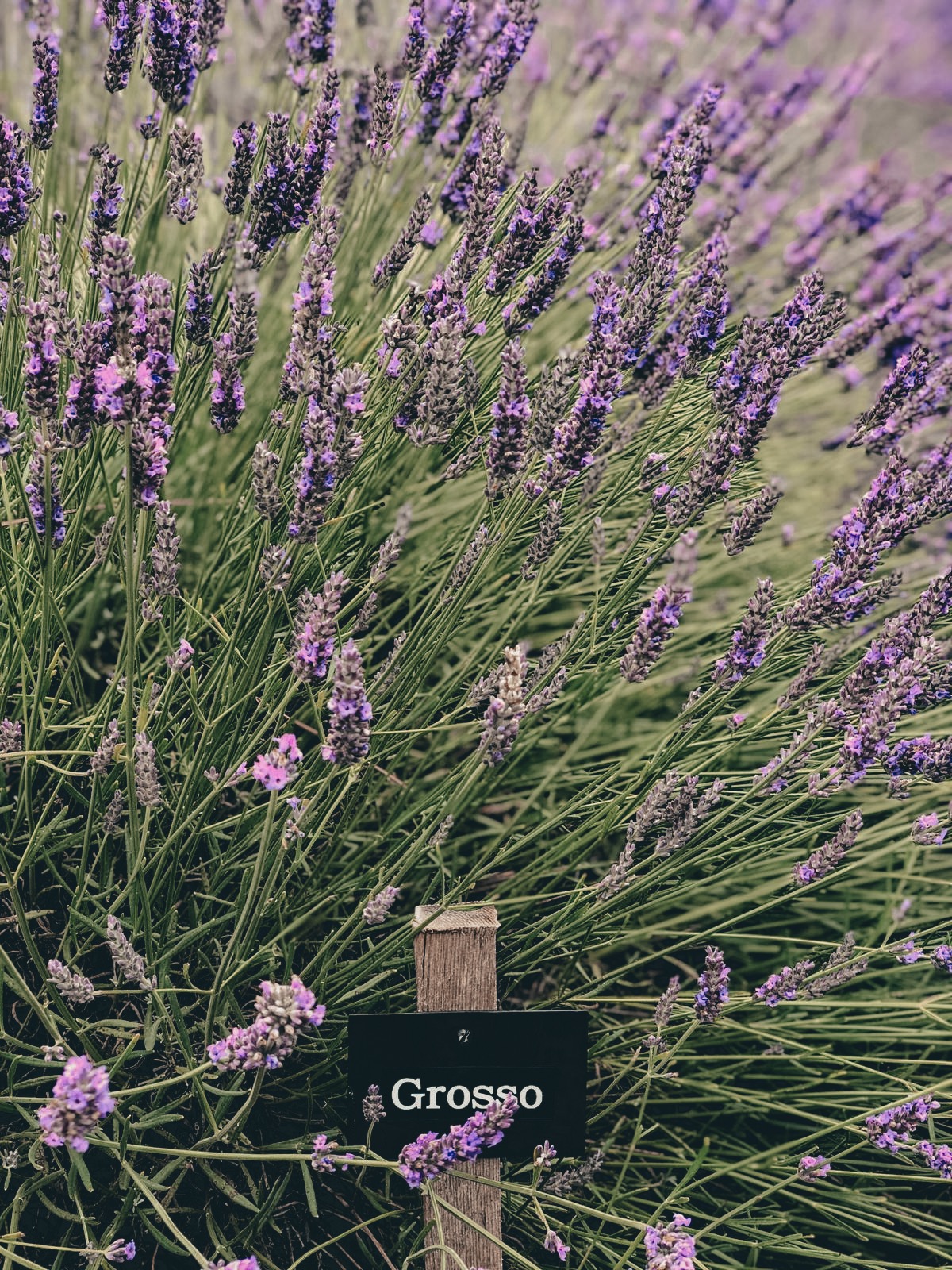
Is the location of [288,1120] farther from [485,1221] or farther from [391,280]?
[391,280]

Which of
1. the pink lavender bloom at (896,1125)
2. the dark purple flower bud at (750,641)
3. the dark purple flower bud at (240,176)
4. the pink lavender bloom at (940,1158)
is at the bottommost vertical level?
the pink lavender bloom at (940,1158)

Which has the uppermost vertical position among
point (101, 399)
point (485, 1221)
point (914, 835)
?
point (101, 399)

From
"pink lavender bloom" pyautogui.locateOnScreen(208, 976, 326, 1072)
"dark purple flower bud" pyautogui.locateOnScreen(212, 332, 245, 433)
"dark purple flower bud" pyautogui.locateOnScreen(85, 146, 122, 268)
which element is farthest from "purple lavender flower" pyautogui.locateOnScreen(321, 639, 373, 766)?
"dark purple flower bud" pyautogui.locateOnScreen(85, 146, 122, 268)

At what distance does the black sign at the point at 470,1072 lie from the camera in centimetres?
119

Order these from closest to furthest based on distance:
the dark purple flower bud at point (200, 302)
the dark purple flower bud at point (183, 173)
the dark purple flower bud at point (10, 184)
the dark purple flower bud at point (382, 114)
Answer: the dark purple flower bud at point (10, 184), the dark purple flower bud at point (200, 302), the dark purple flower bud at point (183, 173), the dark purple flower bud at point (382, 114)

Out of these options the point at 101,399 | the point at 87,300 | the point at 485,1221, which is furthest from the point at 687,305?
Result: the point at 485,1221

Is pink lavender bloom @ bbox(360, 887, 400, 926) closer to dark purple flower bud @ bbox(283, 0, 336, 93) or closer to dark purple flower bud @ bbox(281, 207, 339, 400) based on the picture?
dark purple flower bud @ bbox(281, 207, 339, 400)

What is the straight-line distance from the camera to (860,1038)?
59.2 inches

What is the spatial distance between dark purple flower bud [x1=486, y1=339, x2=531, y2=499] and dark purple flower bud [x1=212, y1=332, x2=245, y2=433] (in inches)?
12.5

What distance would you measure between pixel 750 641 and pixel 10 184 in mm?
1051

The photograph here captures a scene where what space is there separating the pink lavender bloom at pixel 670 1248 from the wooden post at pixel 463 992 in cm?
29

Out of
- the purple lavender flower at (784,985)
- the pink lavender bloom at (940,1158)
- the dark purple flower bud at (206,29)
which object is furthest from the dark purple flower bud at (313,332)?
the pink lavender bloom at (940,1158)

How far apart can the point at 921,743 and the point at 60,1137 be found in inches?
42.7

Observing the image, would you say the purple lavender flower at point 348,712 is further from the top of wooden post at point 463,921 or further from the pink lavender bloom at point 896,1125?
the pink lavender bloom at point 896,1125
